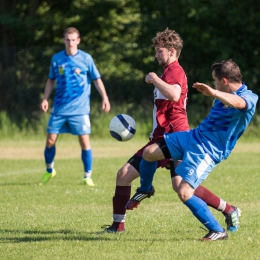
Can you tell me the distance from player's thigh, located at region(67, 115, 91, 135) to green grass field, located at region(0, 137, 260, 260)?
0.76 meters

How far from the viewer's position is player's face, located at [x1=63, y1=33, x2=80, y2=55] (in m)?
10.1

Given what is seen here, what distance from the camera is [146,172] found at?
21.1 ft

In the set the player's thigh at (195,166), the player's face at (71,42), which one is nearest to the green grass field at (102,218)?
the player's thigh at (195,166)

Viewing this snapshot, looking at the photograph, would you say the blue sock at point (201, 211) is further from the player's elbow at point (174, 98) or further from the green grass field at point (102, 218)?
the player's elbow at point (174, 98)

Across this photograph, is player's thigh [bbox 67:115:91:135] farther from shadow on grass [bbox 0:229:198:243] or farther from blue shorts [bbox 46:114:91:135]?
shadow on grass [bbox 0:229:198:243]

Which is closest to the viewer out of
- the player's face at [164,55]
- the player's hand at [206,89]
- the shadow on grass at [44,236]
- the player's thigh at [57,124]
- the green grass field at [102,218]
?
the player's hand at [206,89]

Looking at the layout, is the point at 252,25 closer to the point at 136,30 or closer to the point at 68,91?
the point at 136,30

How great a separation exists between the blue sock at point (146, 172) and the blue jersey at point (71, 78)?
4.03 meters

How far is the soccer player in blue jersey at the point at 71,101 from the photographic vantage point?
34.0 feet

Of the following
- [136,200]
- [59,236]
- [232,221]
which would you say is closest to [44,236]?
[59,236]

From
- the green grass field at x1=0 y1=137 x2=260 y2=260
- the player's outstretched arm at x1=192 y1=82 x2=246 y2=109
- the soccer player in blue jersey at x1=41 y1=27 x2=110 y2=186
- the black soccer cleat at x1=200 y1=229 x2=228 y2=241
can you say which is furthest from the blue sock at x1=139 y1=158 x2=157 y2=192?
the soccer player in blue jersey at x1=41 y1=27 x2=110 y2=186

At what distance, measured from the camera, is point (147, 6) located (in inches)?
990

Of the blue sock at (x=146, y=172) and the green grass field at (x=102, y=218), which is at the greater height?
the blue sock at (x=146, y=172)

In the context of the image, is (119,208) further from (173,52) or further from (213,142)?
(173,52)
